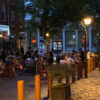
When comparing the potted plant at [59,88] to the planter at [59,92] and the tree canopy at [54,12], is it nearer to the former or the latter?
the planter at [59,92]

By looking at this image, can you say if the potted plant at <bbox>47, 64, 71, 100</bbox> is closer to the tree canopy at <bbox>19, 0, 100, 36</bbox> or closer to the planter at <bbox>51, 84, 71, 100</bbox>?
the planter at <bbox>51, 84, 71, 100</bbox>

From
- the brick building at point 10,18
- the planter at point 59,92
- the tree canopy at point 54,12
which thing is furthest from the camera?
the brick building at point 10,18

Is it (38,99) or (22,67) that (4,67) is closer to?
(22,67)

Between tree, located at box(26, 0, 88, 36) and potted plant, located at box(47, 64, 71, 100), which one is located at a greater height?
tree, located at box(26, 0, 88, 36)

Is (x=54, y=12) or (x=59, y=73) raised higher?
(x=54, y=12)

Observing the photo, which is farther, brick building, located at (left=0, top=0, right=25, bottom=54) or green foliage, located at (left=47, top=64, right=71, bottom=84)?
brick building, located at (left=0, top=0, right=25, bottom=54)

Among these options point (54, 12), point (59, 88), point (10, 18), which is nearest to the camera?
point (59, 88)

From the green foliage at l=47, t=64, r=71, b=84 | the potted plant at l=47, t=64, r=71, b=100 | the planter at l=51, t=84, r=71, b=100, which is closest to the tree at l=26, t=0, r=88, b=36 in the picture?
the green foliage at l=47, t=64, r=71, b=84

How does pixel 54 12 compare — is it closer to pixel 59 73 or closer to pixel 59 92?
pixel 59 73

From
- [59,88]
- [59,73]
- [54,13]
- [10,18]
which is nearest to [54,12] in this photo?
[54,13]

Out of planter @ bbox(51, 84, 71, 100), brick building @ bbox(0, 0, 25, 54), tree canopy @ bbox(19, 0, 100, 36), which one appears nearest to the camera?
planter @ bbox(51, 84, 71, 100)

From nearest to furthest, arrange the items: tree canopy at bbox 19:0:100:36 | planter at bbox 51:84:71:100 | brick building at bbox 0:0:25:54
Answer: planter at bbox 51:84:71:100, tree canopy at bbox 19:0:100:36, brick building at bbox 0:0:25:54

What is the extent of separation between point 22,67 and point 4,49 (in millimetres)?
8481

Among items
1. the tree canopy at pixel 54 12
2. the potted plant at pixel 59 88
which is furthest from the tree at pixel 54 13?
the potted plant at pixel 59 88
